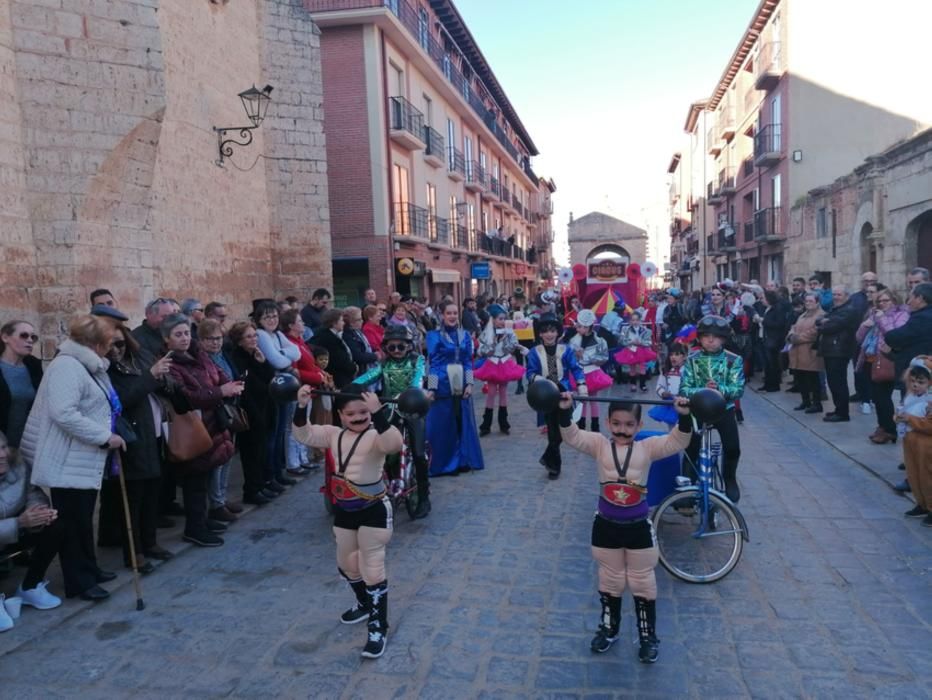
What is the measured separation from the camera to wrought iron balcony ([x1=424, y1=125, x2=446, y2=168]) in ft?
76.6

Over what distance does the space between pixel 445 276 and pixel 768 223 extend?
13083 millimetres

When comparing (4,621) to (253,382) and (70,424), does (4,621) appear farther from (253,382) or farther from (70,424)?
(253,382)

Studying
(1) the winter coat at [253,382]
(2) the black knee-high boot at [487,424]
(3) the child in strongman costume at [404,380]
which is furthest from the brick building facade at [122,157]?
(2) the black knee-high boot at [487,424]

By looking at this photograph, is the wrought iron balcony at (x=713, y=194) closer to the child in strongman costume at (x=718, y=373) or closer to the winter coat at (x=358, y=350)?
the winter coat at (x=358, y=350)

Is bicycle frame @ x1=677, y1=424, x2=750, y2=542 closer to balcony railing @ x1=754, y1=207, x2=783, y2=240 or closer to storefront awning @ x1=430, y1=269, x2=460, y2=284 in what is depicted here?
storefront awning @ x1=430, y1=269, x2=460, y2=284

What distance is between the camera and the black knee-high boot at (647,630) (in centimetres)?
355

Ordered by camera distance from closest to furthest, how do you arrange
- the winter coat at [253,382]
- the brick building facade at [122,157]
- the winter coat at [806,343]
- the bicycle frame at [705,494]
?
the bicycle frame at [705,494] < the winter coat at [253,382] < the brick building facade at [122,157] < the winter coat at [806,343]

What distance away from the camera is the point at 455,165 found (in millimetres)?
27688

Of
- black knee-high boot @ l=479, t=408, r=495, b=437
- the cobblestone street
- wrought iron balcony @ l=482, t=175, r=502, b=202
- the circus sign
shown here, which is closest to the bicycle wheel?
the cobblestone street

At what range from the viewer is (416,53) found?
21750 millimetres

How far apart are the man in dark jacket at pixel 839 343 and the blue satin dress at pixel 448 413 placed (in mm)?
5062

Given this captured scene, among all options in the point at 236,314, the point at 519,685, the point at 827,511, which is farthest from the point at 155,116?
the point at 827,511

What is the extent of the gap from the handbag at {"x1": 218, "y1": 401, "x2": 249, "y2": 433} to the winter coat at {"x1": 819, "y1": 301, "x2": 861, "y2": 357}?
24.2 feet

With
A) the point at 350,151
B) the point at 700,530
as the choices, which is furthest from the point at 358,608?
the point at 350,151
